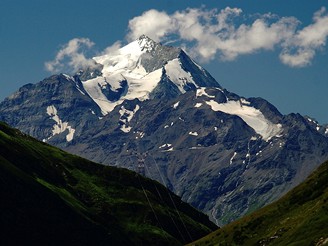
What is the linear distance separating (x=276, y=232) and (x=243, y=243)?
1414cm

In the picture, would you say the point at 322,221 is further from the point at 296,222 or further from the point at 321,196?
the point at 321,196

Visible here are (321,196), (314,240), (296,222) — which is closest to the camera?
(314,240)

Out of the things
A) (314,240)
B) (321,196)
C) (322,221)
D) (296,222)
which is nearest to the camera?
(314,240)

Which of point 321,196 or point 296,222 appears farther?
point 321,196

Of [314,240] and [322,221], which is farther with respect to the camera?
[322,221]

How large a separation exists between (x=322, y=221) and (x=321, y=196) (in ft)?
93.6

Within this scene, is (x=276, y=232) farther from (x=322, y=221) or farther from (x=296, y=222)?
(x=322, y=221)

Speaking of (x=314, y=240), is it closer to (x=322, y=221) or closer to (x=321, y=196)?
(x=322, y=221)

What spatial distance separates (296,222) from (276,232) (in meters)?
6.54

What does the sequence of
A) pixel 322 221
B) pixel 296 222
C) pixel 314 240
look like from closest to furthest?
1. pixel 314 240
2. pixel 322 221
3. pixel 296 222

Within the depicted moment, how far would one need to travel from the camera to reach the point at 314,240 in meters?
158

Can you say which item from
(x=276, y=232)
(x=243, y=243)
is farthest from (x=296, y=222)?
(x=243, y=243)

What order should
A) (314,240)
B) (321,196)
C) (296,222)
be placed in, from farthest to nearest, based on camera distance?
(321,196), (296,222), (314,240)

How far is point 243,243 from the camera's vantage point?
7805 inches
